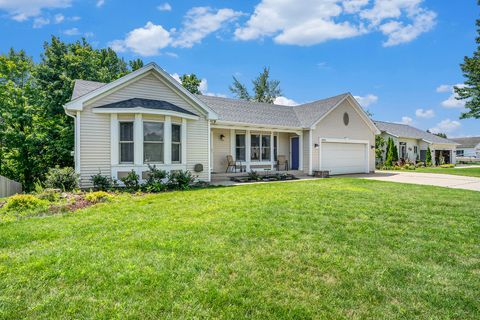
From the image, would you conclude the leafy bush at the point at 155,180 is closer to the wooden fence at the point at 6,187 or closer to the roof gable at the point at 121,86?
the roof gable at the point at 121,86

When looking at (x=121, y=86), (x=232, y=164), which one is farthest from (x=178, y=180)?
(x=232, y=164)

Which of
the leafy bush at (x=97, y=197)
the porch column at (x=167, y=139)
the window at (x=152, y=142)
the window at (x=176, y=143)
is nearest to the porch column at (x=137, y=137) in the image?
the window at (x=152, y=142)

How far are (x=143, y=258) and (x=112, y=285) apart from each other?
687 millimetres

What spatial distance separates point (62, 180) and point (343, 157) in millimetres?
16145

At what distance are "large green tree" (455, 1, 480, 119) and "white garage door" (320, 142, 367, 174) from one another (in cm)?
1447

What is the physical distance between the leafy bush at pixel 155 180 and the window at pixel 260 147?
666cm

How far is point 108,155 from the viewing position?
10.5 m

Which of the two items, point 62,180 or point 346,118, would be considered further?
point 346,118

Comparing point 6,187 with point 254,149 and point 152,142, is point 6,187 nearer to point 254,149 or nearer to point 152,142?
point 152,142

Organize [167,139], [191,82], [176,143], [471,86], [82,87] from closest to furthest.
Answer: [167,139] < [176,143] < [82,87] < [471,86] < [191,82]

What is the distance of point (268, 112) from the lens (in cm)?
1803

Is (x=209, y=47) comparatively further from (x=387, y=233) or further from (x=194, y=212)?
(x=387, y=233)

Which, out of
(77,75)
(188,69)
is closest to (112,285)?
(77,75)

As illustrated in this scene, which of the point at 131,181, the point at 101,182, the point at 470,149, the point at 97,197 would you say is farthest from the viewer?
the point at 470,149
